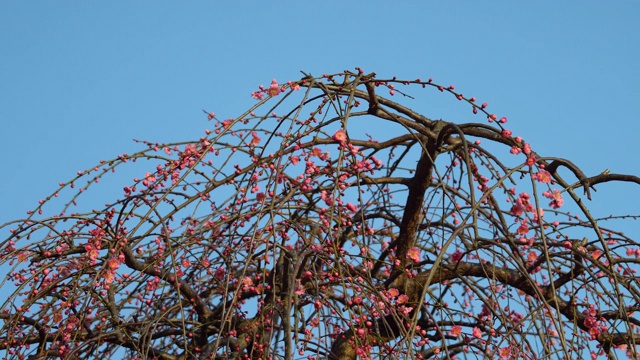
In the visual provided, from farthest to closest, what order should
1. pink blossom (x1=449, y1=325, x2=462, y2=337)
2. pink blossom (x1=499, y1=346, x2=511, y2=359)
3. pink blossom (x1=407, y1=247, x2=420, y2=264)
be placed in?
1. pink blossom (x1=407, y1=247, x2=420, y2=264)
2. pink blossom (x1=449, y1=325, x2=462, y2=337)
3. pink blossom (x1=499, y1=346, x2=511, y2=359)

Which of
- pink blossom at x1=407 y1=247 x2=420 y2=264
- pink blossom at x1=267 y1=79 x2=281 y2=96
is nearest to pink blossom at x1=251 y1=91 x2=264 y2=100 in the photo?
pink blossom at x1=267 y1=79 x2=281 y2=96

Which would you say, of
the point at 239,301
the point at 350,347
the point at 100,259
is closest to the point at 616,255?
the point at 350,347

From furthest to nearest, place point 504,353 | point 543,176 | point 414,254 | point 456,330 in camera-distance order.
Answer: point 414,254 < point 456,330 < point 504,353 < point 543,176

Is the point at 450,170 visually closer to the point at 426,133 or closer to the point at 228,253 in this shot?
the point at 426,133

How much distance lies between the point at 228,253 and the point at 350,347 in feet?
2.34

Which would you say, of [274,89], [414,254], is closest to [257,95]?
[274,89]

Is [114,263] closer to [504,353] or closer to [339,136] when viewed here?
[339,136]

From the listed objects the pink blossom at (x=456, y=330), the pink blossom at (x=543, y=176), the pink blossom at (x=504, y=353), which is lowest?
the pink blossom at (x=504, y=353)

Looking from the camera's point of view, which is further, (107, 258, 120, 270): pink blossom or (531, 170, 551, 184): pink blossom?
(107, 258, 120, 270): pink blossom

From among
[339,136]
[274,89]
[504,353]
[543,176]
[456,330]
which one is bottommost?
[504,353]

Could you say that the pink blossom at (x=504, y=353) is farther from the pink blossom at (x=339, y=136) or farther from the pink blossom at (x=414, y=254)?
the pink blossom at (x=339, y=136)

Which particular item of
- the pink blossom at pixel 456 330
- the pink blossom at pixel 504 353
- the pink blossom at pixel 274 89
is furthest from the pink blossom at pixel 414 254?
the pink blossom at pixel 274 89

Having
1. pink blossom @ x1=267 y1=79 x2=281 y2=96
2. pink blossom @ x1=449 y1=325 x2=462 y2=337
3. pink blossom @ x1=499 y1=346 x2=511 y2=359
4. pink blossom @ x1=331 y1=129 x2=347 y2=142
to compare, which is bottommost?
pink blossom @ x1=499 y1=346 x2=511 y2=359

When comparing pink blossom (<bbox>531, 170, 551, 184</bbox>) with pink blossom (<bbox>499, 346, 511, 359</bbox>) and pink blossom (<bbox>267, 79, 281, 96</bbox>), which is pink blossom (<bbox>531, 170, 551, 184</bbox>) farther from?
pink blossom (<bbox>267, 79, 281, 96</bbox>)
